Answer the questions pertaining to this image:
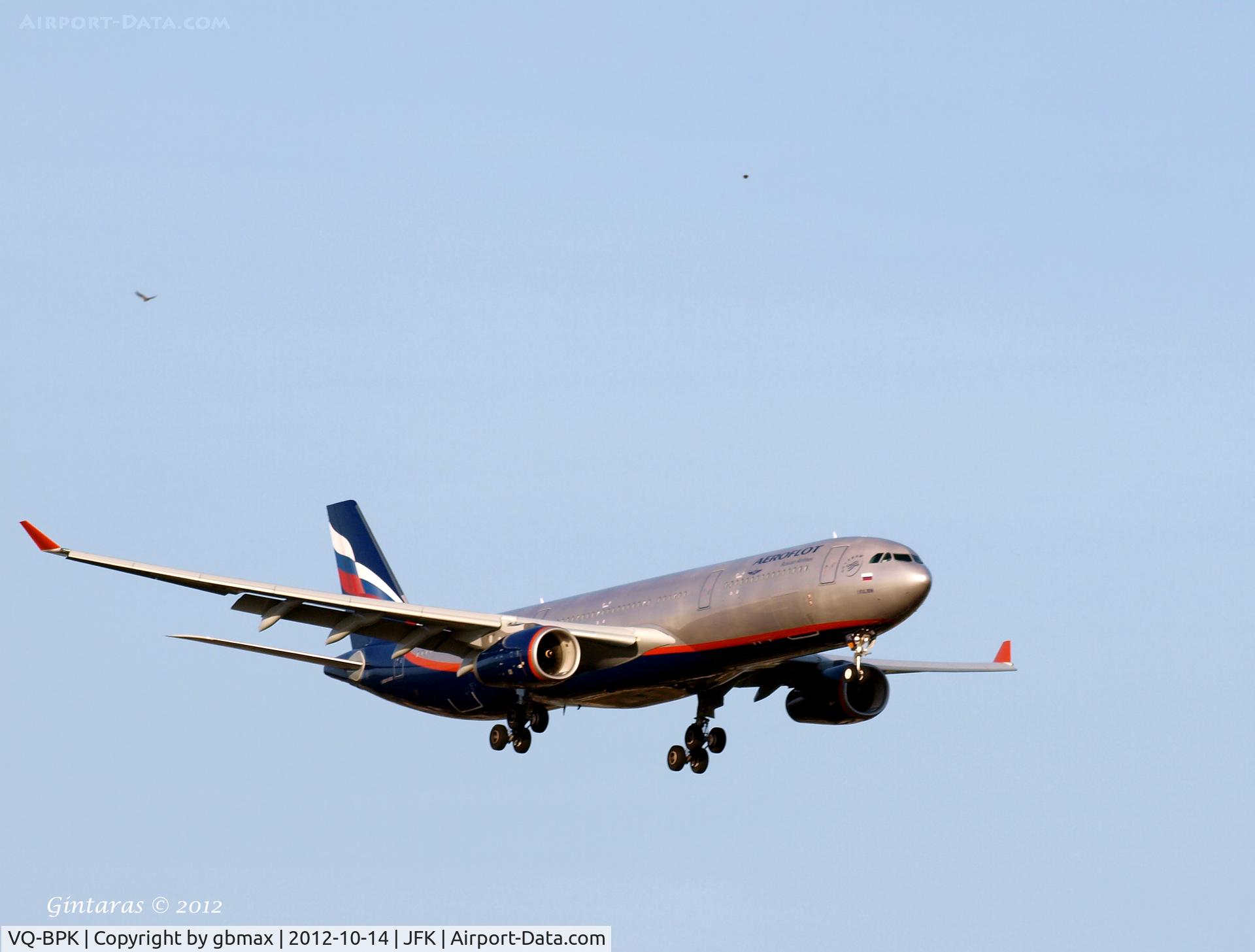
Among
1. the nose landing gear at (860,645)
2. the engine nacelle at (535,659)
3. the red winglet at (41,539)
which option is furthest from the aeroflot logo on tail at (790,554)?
the red winglet at (41,539)

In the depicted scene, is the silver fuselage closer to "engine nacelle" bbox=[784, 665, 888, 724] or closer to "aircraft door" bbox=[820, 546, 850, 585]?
"aircraft door" bbox=[820, 546, 850, 585]

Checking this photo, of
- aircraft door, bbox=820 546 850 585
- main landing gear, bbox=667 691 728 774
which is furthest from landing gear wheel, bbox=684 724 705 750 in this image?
aircraft door, bbox=820 546 850 585

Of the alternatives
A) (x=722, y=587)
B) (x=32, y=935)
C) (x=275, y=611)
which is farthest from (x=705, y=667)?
(x=32, y=935)

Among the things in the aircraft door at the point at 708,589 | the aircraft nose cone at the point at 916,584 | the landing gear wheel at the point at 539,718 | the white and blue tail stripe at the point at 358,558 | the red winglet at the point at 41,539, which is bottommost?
the red winglet at the point at 41,539

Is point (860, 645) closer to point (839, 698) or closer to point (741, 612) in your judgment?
point (741, 612)

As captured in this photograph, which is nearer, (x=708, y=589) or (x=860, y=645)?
(x=860, y=645)

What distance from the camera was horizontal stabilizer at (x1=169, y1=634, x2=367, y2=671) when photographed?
54.6 meters

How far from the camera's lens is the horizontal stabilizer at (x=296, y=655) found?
5459 centimetres

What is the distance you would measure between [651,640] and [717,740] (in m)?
5.22

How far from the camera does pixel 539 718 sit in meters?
58.3

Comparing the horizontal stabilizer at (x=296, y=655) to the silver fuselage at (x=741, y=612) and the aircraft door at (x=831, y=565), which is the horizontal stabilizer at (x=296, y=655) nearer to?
the silver fuselage at (x=741, y=612)

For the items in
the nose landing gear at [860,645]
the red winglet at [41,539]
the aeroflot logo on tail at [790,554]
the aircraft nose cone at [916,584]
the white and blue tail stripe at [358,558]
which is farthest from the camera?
the white and blue tail stripe at [358,558]

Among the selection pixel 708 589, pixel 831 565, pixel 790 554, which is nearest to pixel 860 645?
pixel 831 565

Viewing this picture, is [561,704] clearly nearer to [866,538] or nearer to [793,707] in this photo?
[793,707]
